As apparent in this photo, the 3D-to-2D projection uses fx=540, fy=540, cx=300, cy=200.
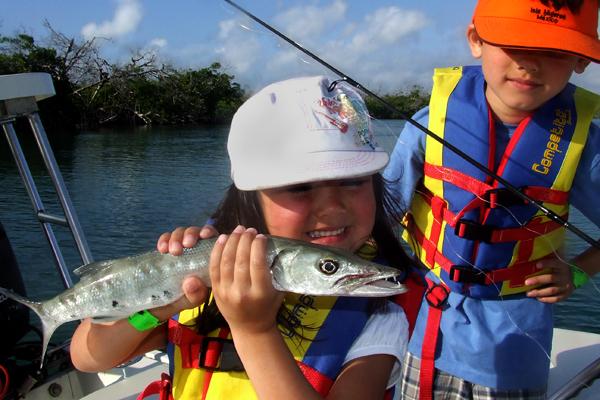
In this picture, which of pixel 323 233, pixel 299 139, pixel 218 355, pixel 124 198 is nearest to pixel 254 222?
pixel 323 233

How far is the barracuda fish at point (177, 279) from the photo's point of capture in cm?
168

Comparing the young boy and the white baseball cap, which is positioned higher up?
the white baseball cap

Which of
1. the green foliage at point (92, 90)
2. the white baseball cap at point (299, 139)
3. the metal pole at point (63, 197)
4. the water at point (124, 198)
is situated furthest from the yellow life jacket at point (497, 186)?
the green foliage at point (92, 90)

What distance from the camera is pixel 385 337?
1902 mm

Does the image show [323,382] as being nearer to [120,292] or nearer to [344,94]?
[120,292]

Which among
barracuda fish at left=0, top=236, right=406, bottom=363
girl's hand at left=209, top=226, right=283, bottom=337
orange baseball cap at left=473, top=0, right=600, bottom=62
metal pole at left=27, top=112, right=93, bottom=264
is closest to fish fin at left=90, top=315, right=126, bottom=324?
barracuda fish at left=0, top=236, right=406, bottom=363

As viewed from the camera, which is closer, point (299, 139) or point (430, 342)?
point (299, 139)

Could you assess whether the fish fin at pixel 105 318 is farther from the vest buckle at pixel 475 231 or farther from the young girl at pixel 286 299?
the vest buckle at pixel 475 231

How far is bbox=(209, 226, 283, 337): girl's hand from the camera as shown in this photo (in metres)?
1.60

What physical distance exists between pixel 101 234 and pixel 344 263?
10994mm

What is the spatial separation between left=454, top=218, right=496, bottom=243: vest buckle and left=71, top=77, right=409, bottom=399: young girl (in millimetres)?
646

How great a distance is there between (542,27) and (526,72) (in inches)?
7.4

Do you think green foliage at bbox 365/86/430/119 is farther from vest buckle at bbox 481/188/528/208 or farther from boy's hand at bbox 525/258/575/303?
boy's hand at bbox 525/258/575/303

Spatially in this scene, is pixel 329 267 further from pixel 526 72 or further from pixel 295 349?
pixel 526 72
